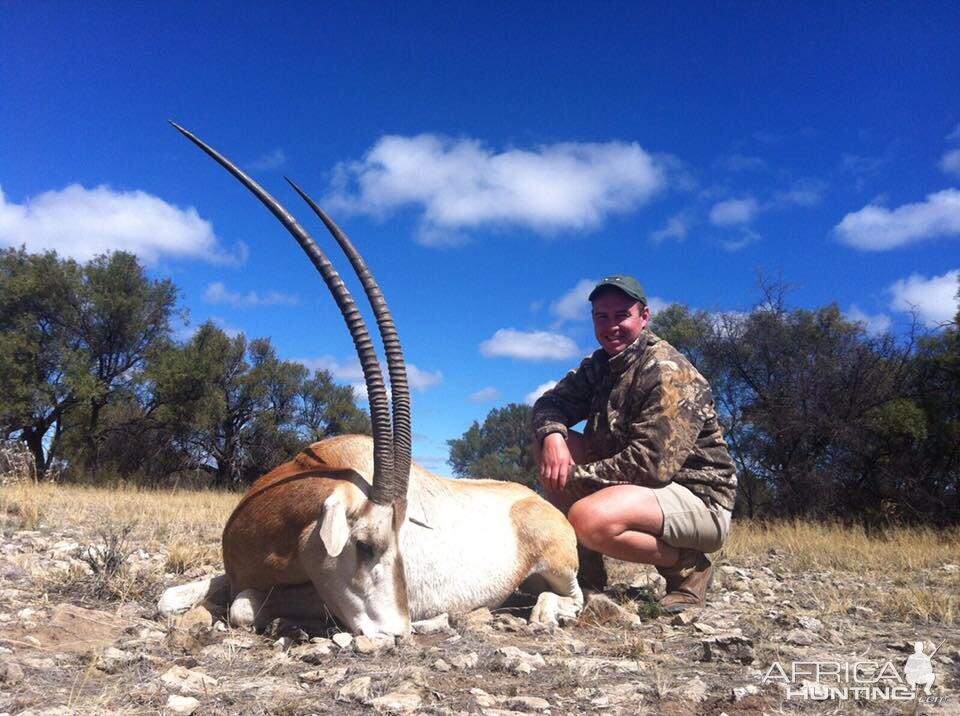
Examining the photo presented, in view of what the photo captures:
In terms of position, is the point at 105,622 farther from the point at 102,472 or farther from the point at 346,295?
the point at 102,472

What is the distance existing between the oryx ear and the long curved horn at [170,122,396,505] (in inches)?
10.3

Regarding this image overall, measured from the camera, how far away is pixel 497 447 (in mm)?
30000

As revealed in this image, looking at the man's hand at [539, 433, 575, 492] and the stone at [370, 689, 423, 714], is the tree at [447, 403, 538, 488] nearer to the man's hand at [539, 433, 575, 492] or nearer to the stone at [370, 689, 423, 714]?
the man's hand at [539, 433, 575, 492]

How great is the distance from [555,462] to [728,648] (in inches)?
74.7

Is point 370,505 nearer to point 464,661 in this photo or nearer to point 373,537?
point 373,537

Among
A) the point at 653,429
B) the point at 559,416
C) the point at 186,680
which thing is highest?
the point at 559,416

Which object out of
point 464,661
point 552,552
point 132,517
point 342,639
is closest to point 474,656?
point 464,661

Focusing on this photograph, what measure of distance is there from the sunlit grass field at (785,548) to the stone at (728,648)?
1293 millimetres

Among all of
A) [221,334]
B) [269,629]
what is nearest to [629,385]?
[269,629]

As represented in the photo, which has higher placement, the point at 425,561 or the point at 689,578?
the point at 425,561

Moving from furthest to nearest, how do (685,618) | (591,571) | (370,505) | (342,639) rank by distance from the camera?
(591,571) → (685,618) → (370,505) → (342,639)

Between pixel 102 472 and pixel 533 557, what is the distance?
→ 18.6 metres

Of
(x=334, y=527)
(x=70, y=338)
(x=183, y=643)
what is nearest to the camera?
(x=183, y=643)

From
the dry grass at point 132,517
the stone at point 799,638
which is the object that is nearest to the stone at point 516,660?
the stone at point 799,638
